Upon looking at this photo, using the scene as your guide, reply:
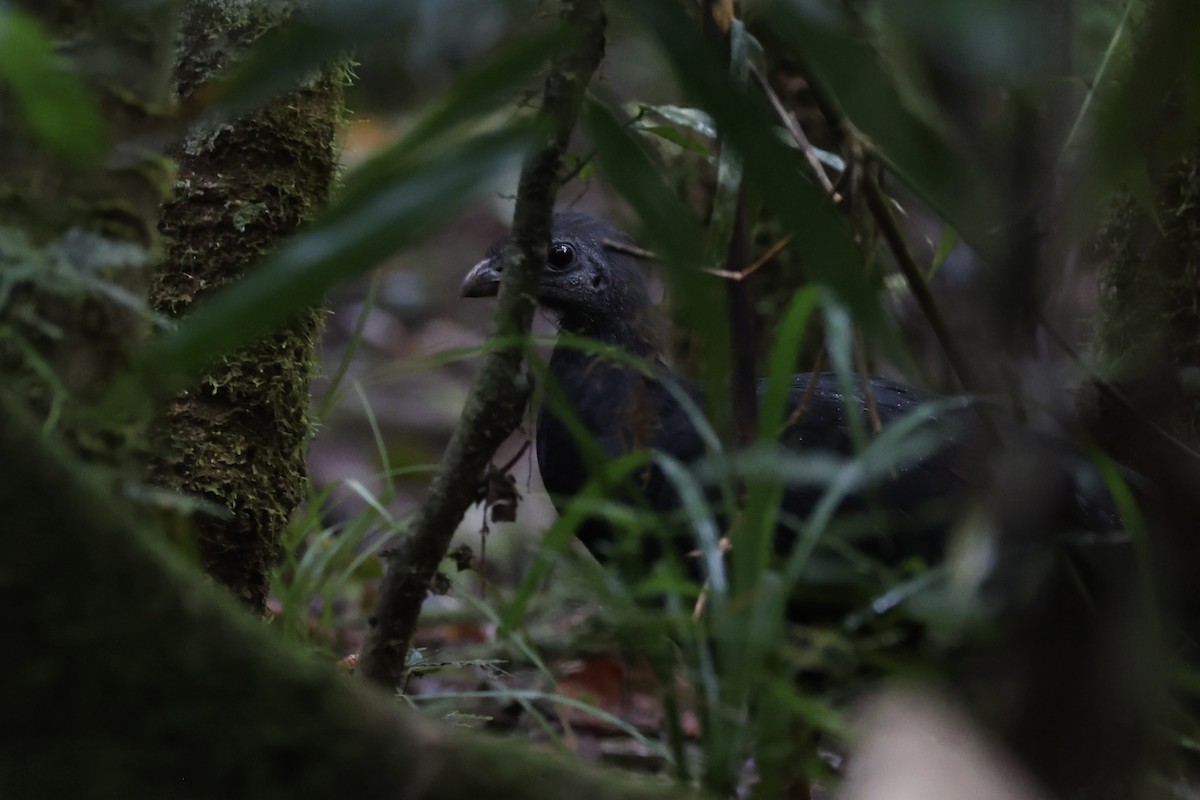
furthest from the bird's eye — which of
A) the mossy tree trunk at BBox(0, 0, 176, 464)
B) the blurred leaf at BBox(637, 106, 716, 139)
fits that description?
the mossy tree trunk at BBox(0, 0, 176, 464)

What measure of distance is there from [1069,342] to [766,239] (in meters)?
3.28

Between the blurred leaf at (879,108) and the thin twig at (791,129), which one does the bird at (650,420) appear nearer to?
the thin twig at (791,129)

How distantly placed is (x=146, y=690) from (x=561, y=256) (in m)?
2.78

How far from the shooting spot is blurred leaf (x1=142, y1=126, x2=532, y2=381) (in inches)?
37.4

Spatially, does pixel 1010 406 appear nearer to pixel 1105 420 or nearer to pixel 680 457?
pixel 1105 420

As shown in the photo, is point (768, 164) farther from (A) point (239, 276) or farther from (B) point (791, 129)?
(A) point (239, 276)

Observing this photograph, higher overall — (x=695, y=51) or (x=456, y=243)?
(x=456, y=243)

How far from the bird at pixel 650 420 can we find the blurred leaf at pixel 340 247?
94cm

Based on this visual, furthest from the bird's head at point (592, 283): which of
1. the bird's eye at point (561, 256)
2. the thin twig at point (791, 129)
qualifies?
the thin twig at point (791, 129)

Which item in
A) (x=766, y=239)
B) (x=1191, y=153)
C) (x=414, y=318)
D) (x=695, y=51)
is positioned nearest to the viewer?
(x=695, y=51)

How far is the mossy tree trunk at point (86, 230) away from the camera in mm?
1213

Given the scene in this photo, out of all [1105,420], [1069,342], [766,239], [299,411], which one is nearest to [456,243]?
[766,239]

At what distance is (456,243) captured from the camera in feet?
31.8

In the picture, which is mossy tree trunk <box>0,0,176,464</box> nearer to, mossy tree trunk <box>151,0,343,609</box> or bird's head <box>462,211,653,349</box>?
mossy tree trunk <box>151,0,343,609</box>
